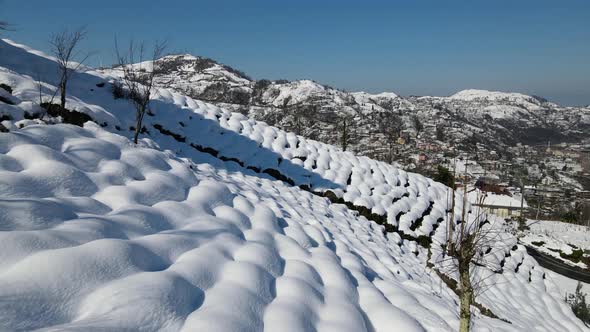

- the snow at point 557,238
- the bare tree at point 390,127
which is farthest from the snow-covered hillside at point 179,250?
the bare tree at point 390,127

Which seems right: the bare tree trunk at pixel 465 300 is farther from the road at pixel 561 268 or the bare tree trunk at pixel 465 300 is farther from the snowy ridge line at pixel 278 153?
the road at pixel 561 268

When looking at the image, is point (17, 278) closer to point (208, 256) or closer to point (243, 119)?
point (208, 256)

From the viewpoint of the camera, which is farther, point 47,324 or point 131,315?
point 131,315

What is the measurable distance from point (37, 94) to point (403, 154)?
368 feet

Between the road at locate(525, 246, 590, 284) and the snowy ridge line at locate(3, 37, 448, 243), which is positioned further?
the road at locate(525, 246, 590, 284)

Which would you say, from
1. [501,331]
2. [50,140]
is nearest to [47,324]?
[50,140]

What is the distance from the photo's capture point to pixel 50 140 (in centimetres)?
536

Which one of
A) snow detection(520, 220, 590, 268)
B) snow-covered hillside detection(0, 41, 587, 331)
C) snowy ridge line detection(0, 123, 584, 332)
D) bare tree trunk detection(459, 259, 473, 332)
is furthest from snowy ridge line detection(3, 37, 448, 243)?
snow detection(520, 220, 590, 268)

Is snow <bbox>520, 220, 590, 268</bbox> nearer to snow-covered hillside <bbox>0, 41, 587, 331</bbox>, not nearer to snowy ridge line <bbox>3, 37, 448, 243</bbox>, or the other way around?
snowy ridge line <bbox>3, 37, 448, 243</bbox>

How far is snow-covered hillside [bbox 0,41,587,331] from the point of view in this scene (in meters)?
2.57

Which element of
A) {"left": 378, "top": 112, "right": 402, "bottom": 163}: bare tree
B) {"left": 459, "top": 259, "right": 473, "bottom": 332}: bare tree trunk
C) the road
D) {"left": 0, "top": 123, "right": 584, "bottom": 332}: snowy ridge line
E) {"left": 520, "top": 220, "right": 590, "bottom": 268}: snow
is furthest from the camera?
{"left": 378, "top": 112, "right": 402, "bottom": 163}: bare tree

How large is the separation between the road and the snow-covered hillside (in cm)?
1307

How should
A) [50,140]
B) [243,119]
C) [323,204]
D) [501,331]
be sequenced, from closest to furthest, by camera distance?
[501,331] → [50,140] → [323,204] → [243,119]

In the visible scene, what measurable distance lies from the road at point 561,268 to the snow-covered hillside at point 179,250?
42.9ft
